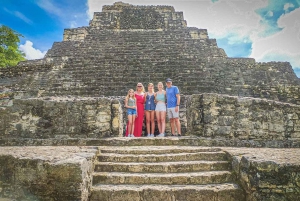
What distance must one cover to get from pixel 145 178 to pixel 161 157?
0.53m

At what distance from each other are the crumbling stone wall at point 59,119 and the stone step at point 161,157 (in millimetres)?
1017

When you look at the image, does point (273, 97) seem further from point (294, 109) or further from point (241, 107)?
point (241, 107)

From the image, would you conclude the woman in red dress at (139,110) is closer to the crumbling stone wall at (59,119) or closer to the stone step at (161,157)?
the crumbling stone wall at (59,119)

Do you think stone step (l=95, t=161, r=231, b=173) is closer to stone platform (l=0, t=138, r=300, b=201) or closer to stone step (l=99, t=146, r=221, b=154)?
stone platform (l=0, t=138, r=300, b=201)

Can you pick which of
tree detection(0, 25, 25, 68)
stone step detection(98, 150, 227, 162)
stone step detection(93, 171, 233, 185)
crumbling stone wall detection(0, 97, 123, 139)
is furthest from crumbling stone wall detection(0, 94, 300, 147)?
tree detection(0, 25, 25, 68)

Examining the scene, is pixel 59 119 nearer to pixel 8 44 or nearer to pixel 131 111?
pixel 131 111

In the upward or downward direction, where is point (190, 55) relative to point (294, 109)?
upward

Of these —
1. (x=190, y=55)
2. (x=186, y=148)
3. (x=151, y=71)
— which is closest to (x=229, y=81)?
(x=190, y=55)

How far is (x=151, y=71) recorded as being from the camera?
32.3 ft

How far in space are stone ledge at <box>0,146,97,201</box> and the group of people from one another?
8.44 feet

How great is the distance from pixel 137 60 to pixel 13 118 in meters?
7.08

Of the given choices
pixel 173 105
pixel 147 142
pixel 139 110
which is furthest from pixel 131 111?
pixel 147 142

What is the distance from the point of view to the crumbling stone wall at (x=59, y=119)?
4.16m

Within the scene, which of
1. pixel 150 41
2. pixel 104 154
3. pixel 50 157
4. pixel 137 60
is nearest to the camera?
pixel 50 157
